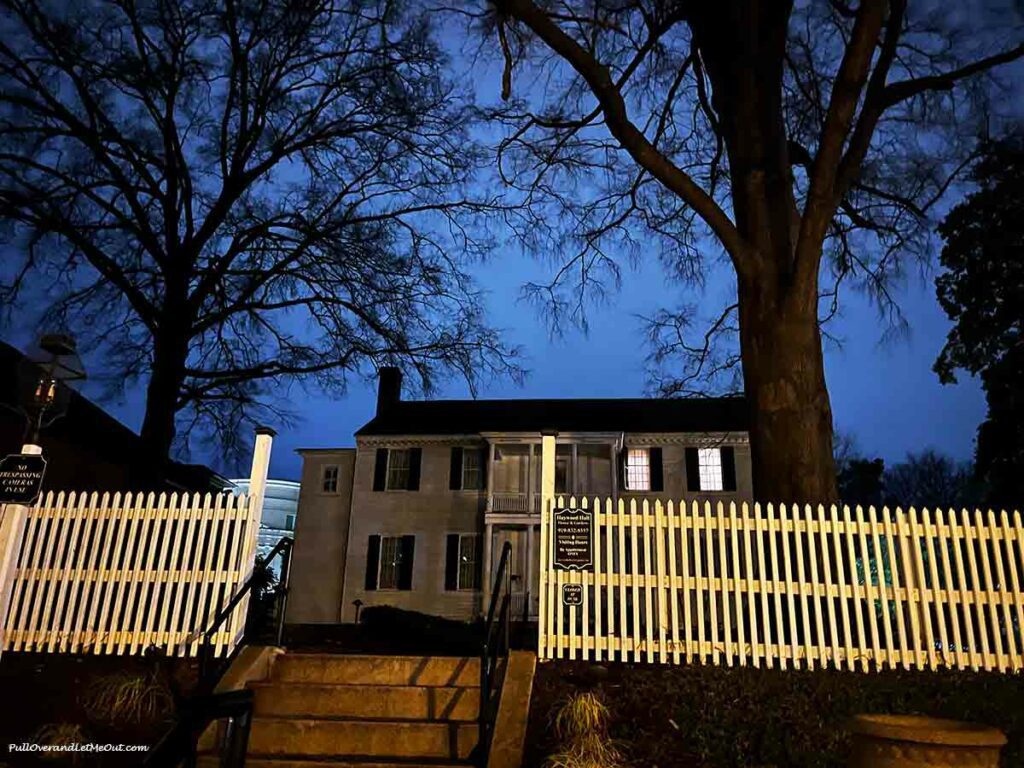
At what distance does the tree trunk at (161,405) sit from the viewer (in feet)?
37.7

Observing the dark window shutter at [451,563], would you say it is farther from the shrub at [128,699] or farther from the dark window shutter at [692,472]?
the shrub at [128,699]

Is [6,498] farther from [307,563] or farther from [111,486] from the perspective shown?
[307,563]

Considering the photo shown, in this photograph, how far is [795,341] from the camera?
25.6 feet

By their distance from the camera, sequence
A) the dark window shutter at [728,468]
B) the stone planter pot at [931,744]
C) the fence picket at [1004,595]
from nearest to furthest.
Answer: the stone planter pot at [931,744]
the fence picket at [1004,595]
the dark window shutter at [728,468]

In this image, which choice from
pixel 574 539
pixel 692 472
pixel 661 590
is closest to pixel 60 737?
pixel 574 539

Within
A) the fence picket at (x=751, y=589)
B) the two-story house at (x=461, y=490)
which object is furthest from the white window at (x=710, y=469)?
the fence picket at (x=751, y=589)

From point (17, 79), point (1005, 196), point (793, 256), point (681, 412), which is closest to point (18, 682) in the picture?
point (793, 256)

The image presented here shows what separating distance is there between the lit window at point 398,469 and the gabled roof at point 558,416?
78cm

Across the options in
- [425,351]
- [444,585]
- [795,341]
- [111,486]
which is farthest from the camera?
[444,585]

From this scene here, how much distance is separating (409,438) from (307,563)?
18.8 feet

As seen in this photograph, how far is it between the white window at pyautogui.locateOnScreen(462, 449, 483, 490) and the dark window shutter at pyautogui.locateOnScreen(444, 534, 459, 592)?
1788 mm

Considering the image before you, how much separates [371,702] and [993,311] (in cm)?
1806

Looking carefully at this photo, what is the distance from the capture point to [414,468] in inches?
937

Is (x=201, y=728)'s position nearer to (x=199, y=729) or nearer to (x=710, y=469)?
(x=199, y=729)
